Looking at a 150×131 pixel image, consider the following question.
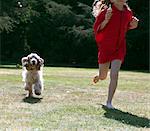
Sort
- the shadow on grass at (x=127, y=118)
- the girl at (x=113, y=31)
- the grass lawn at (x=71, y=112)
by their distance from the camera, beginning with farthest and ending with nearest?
the girl at (x=113, y=31) → the shadow on grass at (x=127, y=118) → the grass lawn at (x=71, y=112)

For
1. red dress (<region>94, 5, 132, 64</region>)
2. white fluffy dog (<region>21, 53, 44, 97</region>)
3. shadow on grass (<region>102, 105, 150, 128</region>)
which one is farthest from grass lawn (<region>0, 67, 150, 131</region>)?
red dress (<region>94, 5, 132, 64</region>)

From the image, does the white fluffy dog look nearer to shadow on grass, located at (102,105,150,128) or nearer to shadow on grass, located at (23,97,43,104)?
shadow on grass, located at (23,97,43,104)

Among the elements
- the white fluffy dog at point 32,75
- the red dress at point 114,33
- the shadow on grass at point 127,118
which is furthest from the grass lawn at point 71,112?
the red dress at point 114,33

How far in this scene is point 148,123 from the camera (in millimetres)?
7363

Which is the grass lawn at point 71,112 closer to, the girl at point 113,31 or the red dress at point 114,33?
the girl at point 113,31

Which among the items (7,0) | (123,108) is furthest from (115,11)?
(7,0)

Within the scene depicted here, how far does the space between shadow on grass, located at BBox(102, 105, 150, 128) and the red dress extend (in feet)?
3.56

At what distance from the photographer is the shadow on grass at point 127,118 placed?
729cm

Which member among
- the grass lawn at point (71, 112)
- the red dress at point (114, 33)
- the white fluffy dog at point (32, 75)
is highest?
the red dress at point (114, 33)

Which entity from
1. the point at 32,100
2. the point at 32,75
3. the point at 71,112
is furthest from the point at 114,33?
the point at 32,75

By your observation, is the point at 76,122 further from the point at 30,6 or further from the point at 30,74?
the point at 30,6

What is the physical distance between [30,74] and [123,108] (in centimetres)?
246

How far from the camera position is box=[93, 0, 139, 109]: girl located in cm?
890

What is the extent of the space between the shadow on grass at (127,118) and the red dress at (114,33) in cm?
108
